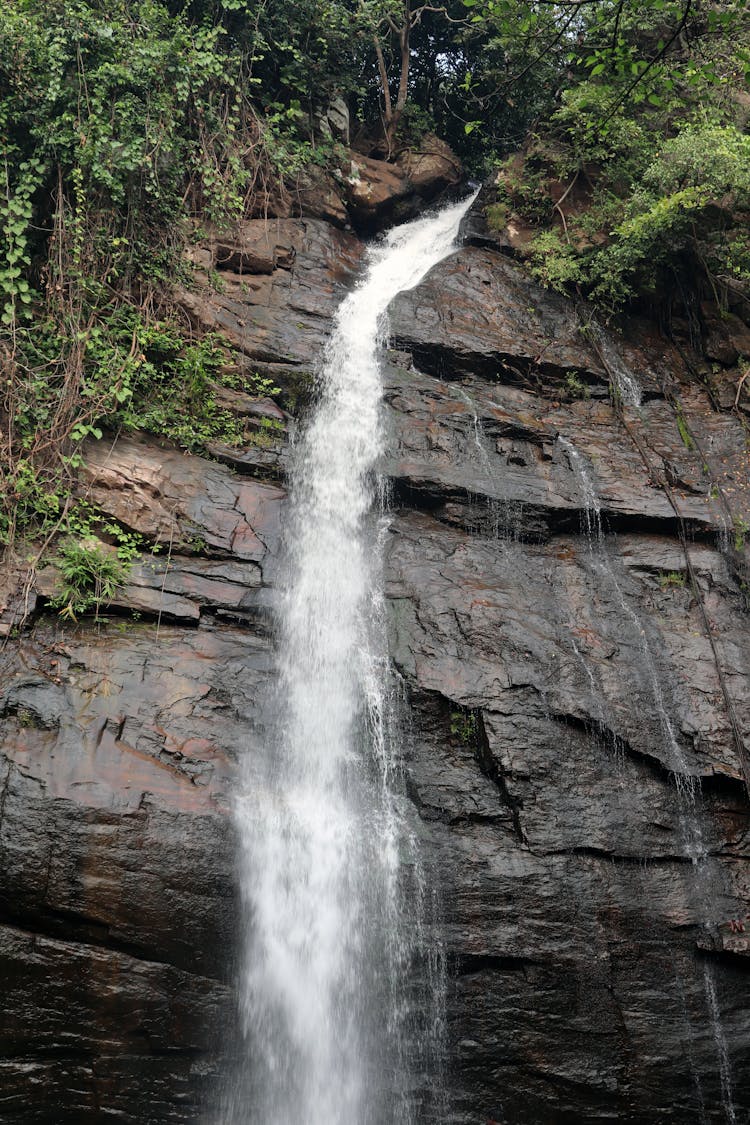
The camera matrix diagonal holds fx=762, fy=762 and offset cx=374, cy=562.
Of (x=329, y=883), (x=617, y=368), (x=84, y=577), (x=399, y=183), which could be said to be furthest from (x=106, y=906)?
(x=399, y=183)

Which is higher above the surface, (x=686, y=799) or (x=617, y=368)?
(x=617, y=368)

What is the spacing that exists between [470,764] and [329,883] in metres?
1.55

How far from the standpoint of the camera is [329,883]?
5.91 meters

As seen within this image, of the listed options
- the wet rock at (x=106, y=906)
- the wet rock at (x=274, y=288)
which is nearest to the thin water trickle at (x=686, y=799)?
the wet rock at (x=106, y=906)

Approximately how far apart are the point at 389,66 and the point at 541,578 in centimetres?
1186

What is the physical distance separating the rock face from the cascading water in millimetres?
233

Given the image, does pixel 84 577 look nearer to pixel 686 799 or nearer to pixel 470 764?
pixel 470 764

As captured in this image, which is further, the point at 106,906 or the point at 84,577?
the point at 84,577

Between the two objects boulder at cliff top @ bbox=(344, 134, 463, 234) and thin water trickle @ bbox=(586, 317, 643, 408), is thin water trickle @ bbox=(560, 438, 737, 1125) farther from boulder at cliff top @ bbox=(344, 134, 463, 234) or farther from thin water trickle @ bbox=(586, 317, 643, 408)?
boulder at cliff top @ bbox=(344, 134, 463, 234)

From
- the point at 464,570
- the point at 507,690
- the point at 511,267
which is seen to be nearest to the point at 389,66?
the point at 511,267

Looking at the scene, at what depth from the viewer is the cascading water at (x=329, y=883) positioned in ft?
18.0

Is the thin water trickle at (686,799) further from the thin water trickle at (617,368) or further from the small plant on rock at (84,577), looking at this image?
the small plant on rock at (84,577)

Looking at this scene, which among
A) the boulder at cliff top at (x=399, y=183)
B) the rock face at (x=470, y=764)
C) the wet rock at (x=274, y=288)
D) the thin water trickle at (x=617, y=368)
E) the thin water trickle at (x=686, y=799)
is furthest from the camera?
the boulder at cliff top at (x=399, y=183)

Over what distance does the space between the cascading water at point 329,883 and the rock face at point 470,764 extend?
233mm
